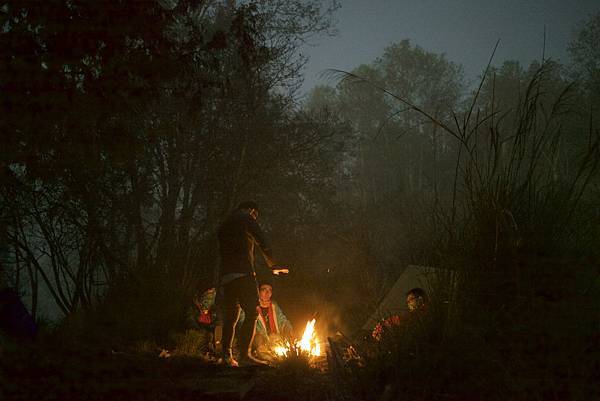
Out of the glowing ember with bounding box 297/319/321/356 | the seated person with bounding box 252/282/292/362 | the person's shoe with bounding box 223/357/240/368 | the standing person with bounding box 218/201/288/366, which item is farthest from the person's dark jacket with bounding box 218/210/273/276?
the glowing ember with bounding box 297/319/321/356

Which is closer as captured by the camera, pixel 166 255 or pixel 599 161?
pixel 599 161

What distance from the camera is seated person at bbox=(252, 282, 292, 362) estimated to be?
663 cm

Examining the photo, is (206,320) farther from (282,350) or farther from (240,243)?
(240,243)

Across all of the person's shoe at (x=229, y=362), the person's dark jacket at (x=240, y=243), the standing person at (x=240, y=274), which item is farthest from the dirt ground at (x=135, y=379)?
the person's dark jacket at (x=240, y=243)

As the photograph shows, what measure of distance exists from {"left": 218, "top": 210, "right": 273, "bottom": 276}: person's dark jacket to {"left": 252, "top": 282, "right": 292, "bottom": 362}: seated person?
58.5 inches

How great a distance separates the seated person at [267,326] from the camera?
21.7 feet

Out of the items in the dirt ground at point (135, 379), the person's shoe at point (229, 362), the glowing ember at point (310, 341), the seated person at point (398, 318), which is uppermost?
the seated person at point (398, 318)

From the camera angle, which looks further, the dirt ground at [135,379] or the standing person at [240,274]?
the standing person at [240,274]

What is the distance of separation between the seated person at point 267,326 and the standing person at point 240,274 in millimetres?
1330

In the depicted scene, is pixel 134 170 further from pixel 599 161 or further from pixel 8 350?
pixel 599 161

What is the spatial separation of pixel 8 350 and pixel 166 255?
3274 mm

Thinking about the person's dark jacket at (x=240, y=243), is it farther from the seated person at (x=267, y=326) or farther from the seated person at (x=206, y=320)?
the seated person at (x=267, y=326)

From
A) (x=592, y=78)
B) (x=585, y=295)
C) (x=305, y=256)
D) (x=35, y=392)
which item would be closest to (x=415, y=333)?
(x=585, y=295)

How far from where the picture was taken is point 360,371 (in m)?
3.46
